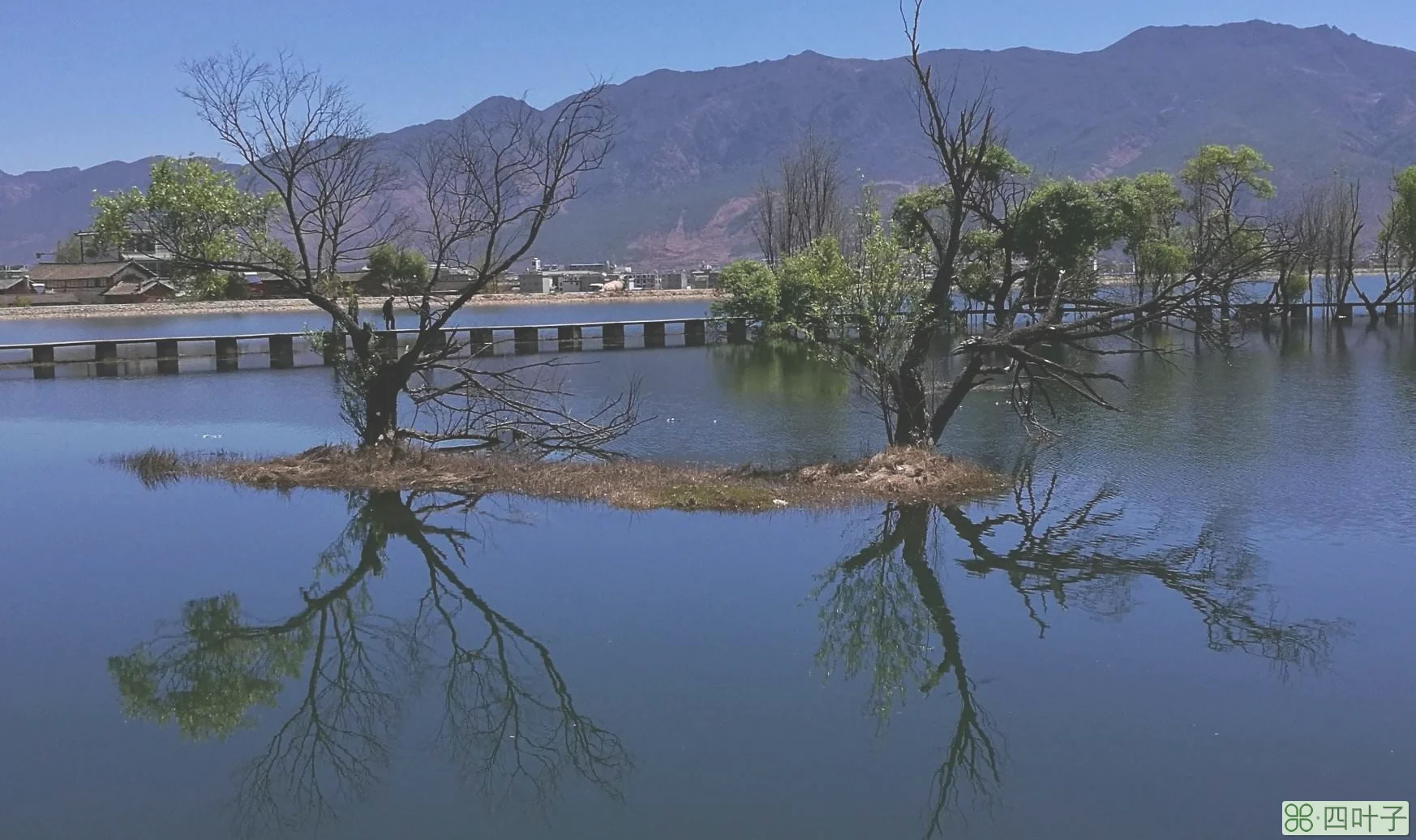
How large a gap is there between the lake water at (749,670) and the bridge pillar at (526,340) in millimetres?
29351

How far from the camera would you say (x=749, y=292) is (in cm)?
5138

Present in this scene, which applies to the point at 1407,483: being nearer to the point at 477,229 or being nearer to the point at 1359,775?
the point at 1359,775

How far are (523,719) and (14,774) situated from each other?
12.9ft

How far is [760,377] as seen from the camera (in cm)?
3675

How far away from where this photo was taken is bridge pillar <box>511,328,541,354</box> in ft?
165

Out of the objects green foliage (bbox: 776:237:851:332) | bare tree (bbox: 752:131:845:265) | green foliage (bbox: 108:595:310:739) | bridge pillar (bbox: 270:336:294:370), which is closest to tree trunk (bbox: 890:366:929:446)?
green foliage (bbox: 776:237:851:332)

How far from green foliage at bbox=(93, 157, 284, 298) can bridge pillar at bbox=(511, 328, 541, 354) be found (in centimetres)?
2848

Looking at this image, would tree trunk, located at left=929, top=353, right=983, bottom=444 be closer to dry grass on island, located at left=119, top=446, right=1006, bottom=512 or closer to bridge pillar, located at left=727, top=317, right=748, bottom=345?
dry grass on island, located at left=119, top=446, right=1006, bottom=512

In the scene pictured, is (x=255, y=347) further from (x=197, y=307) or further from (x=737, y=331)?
(x=197, y=307)

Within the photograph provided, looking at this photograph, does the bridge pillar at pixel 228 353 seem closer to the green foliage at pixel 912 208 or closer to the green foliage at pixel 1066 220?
the green foliage at pixel 912 208

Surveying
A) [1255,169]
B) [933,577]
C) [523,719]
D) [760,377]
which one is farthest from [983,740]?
[1255,169]

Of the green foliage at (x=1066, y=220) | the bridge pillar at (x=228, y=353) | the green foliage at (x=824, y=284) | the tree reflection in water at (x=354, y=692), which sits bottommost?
the tree reflection in water at (x=354, y=692)

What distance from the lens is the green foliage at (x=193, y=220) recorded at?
68.4 ft

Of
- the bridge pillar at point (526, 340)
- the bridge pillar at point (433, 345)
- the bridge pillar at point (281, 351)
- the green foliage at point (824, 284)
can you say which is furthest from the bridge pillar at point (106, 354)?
the bridge pillar at point (433, 345)
